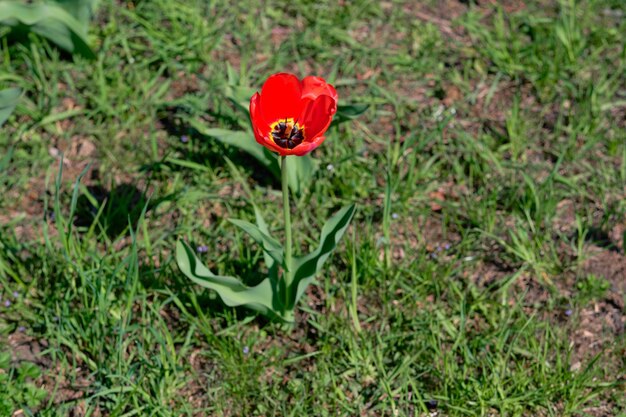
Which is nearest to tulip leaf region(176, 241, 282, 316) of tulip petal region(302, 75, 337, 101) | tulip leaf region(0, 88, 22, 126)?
tulip petal region(302, 75, 337, 101)

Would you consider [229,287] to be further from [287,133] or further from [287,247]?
[287,133]

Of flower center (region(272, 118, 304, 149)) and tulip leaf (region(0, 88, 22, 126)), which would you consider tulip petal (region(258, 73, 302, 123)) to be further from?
tulip leaf (region(0, 88, 22, 126))

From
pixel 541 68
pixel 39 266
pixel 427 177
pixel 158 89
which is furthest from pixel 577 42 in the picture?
pixel 39 266

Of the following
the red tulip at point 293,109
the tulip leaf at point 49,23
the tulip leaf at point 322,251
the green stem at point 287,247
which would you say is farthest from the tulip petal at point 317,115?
the tulip leaf at point 49,23

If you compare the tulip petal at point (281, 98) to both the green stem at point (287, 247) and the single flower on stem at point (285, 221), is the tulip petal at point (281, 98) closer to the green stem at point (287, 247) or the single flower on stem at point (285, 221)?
the single flower on stem at point (285, 221)

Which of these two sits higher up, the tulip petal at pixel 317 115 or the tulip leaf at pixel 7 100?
the tulip petal at pixel 317 115

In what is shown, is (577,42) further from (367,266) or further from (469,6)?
(367,266)

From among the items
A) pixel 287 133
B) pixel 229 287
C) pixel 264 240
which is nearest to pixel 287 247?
pixel 264 240
